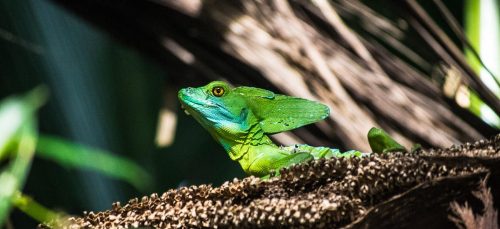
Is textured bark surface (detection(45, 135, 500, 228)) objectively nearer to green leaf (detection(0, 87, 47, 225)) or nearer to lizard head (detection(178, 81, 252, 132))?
green leaf (detection(0, 87, 47, 225))

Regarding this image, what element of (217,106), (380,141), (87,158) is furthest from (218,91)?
(87,158)

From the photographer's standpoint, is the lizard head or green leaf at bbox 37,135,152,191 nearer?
green leaf at bbox 37,135,152,191

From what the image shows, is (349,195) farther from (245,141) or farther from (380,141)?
(245,141)

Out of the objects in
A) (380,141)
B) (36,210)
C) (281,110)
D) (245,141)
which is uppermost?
(380,141)

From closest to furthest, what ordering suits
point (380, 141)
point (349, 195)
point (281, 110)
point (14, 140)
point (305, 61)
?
1. point (349, 195)
2. point (14, 140)
3. point (380, 141)
4. point (281, 110)
5. point (305, 61)

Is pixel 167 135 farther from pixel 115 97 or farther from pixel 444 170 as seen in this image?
pixel 444 170

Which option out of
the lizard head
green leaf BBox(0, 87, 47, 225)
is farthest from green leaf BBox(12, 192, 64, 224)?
the lizard head

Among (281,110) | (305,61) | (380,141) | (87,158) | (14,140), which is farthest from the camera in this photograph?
(87,158)

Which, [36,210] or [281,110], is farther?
[281,110]
